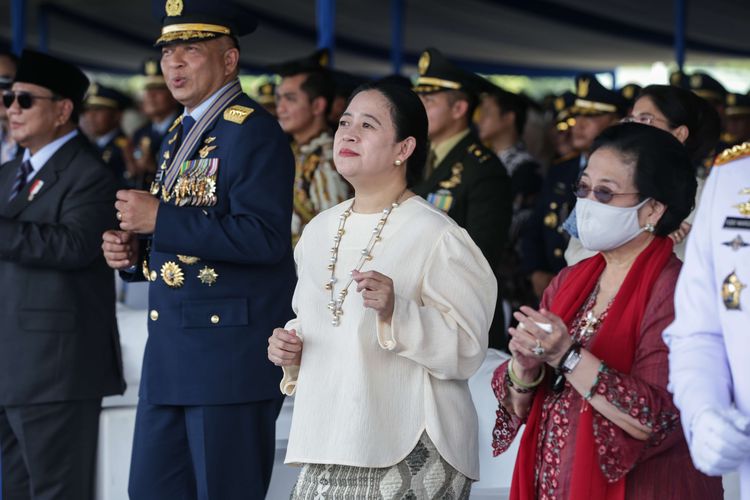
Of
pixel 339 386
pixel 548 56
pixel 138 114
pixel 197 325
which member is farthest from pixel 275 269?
pixel 548 56

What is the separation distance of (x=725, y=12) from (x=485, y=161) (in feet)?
26.9

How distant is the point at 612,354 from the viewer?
261cm

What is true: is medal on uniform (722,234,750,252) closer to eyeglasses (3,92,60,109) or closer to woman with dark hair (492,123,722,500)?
woman with dark hair (492,123,722,500)

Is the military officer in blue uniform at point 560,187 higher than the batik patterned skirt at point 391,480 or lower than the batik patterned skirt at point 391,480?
higher

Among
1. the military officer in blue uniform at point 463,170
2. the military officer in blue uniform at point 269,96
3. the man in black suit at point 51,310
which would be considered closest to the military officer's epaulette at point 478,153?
the military officer in blue uniform at point 463,170

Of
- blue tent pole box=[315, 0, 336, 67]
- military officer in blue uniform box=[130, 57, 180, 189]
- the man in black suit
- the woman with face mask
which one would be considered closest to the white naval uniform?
the woman with face mask

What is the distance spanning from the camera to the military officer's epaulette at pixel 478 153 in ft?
16.4

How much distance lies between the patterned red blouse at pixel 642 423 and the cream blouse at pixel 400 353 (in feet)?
0.60

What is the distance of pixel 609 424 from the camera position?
253 cm

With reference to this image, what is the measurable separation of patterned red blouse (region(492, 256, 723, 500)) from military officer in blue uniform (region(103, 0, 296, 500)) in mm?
1005

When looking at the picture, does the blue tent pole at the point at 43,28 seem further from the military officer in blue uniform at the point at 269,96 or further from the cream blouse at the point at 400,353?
the cream blouse at the point at 400,353

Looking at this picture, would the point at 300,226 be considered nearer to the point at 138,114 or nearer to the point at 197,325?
the point at 197,325

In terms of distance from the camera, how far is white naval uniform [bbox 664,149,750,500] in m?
2.11

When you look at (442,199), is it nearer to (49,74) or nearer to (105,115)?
(49,74)
